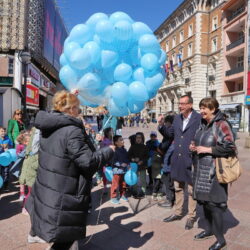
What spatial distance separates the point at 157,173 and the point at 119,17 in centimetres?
295

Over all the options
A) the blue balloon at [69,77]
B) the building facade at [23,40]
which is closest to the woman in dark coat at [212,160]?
the blue balloon at [69,77]

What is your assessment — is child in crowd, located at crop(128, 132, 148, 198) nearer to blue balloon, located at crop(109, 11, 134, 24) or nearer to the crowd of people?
the crowd of people

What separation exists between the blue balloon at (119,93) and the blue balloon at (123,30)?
2.33 feet

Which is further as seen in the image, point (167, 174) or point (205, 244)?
point (167, 174)

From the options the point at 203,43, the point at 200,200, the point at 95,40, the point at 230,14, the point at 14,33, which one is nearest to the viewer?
the point at 200,200

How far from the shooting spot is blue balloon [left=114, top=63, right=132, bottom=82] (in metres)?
3.90

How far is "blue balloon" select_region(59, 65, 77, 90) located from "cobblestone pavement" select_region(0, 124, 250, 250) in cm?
215

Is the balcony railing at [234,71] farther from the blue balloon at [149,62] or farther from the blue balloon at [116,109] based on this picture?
the blue balloon at [116,109]

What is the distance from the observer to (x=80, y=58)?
146 inches

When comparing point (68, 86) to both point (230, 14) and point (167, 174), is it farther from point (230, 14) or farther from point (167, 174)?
point (230, 14)

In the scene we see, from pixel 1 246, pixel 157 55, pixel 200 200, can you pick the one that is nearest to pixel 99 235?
pixel 1 246

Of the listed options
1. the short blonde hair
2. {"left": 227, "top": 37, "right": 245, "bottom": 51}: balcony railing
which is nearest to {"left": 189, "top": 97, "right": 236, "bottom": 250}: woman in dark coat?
the short blonde hair

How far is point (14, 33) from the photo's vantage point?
22109mm

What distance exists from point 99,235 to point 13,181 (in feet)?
10.7
